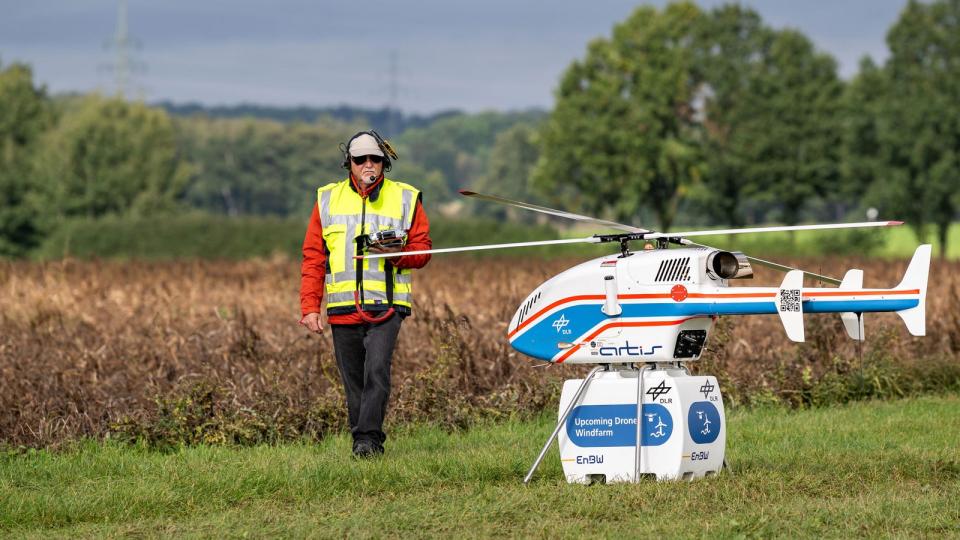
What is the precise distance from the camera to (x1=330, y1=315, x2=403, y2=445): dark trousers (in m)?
9.58

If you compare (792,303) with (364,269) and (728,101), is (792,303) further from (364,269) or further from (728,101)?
(728,101)

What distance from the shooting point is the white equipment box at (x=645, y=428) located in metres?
8.23

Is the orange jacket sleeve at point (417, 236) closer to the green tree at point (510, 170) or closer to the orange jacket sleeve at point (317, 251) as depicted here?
the orange jacket sleeve at point (317, 251)

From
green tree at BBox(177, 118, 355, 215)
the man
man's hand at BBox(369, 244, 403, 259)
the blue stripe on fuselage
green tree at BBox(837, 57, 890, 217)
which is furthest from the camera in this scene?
green tree at BBox(177, 118, 355, 215)

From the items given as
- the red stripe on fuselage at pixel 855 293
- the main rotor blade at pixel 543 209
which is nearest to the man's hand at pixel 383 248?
the main rotor blade at pixel 543 209

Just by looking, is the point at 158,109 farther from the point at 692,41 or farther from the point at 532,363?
the point at 532,363

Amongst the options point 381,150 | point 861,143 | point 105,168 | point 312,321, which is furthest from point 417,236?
point 105,168

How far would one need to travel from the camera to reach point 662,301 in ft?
26.5

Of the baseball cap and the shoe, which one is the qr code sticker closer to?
the baseball cap

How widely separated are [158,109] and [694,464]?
101569 millimetres

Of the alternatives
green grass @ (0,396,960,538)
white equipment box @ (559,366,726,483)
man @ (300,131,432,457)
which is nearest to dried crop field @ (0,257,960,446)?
green grass @ (0,396,960,538)

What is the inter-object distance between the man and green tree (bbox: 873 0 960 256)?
54.8 meters

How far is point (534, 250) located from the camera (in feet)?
183

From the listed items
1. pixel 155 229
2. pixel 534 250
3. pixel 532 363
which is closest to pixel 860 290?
pixel 532 363
